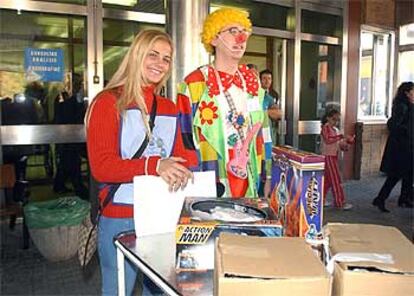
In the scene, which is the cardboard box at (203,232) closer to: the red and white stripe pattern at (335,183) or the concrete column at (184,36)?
the concrete column at (184,36)

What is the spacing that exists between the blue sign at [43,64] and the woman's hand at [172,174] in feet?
9.77

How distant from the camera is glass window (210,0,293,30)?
5379 mm

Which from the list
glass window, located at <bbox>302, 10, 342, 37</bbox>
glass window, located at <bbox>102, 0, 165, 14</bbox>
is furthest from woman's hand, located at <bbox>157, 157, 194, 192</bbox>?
glass window, located at <bbox>302, 10, 342, 37</bbox>

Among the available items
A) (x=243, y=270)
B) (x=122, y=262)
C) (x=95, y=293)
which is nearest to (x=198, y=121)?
(x=122, y=262)

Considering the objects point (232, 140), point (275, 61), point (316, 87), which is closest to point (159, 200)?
point (232, 140)

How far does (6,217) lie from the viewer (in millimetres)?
3816

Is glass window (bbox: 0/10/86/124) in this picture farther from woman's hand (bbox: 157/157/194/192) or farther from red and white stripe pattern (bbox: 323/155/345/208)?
woman's hand (bbox: 157/157/194/192)

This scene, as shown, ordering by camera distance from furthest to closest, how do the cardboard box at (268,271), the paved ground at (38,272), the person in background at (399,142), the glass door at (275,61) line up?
1. the glass door at (275,61)
2. the person in background at (399,142)
3. the paved ground at (38,272)
4. the cardboard box at (268,271)

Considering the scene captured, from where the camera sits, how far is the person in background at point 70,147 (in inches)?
161

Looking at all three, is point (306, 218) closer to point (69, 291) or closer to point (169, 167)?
point (169, 167)

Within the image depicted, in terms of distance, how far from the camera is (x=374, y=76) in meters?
7.36

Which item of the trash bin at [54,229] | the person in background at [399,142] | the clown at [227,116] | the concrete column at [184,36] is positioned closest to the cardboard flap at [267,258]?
the clown at [227,116]

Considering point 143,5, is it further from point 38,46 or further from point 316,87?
point 316,87

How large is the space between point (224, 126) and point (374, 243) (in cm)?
82
